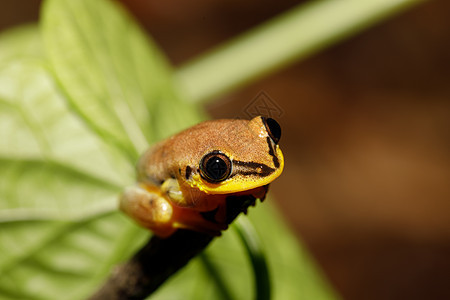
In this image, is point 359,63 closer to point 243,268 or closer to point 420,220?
point 420,220

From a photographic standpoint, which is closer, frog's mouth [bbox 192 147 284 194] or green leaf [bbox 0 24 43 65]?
frog's mouth [bbox 192 147 284 194]

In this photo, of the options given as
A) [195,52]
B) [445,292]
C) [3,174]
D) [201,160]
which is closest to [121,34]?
[3,174]

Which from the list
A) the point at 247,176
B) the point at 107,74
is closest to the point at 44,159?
→ the point at 107,74

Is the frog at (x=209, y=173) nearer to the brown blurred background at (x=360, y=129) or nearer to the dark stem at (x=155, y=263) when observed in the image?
the dark stem at (x=155, y=263)

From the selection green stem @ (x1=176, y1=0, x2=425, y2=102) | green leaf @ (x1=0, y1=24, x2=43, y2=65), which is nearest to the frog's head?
green leaf @ (x1=0, y1=24, x2=43, y2=65)

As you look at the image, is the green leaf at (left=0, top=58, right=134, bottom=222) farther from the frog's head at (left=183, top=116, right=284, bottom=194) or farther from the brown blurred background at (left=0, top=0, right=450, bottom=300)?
the brown blurred background at (left=0, top=0, right=450, bottom=300)

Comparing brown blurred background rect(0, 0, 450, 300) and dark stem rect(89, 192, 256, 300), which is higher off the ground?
brown blurred background rect(0, 0, 450, 300)
